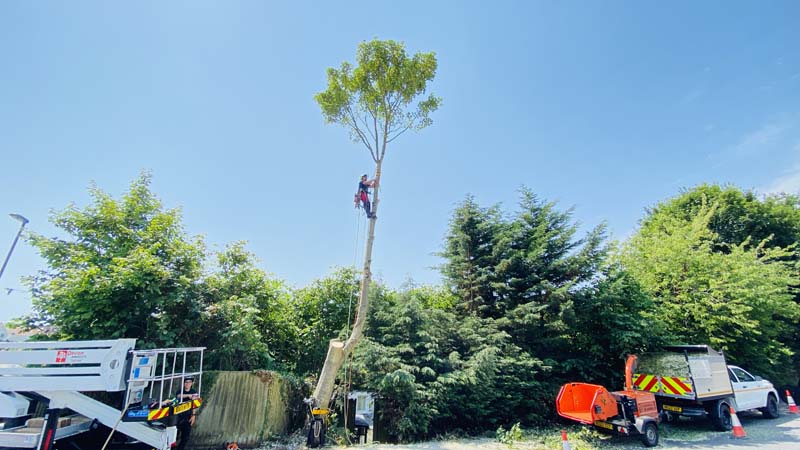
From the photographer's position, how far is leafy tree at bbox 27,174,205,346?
711 cm

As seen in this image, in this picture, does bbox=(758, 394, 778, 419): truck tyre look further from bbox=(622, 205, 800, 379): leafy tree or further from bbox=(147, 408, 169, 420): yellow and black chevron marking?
bbox=(147, 408, 169, 420): yellow and black chevron marking

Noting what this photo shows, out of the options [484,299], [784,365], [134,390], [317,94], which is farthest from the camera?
[784,365]

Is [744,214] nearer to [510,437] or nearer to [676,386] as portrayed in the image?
[676,386]

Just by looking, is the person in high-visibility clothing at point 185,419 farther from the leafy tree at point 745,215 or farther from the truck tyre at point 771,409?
the leafy tree at point 745,215

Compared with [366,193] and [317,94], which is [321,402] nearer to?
[366,193]

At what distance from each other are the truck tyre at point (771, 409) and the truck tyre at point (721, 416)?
2.94 meters

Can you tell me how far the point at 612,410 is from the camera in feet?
23.4

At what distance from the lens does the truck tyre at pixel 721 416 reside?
29.0ft

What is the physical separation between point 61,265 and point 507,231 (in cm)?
1168

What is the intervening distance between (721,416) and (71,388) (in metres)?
14.1

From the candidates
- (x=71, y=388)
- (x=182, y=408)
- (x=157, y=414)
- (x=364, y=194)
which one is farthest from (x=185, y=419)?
(x=364, y=194)

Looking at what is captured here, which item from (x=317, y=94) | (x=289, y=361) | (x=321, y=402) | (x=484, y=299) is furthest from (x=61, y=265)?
(x=484, y=299)

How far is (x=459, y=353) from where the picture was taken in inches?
351

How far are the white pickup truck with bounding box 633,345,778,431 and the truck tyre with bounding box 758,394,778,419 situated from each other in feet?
3.65
